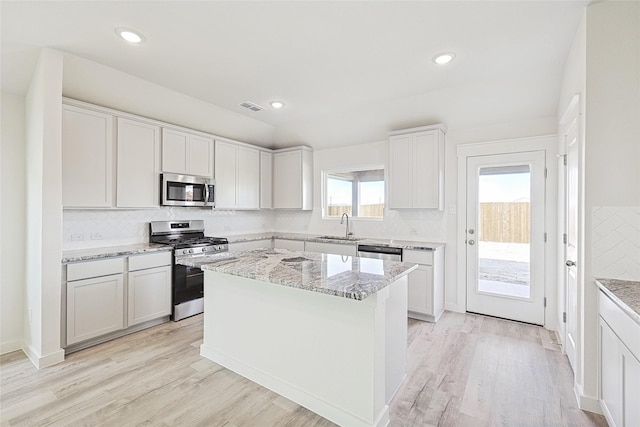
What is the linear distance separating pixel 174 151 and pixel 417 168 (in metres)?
3.20

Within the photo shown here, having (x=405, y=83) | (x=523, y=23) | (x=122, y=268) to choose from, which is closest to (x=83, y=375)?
(x=122, y=268)

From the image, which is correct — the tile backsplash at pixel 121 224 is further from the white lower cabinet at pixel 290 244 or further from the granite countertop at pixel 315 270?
the granite countertop at pixel 315 270

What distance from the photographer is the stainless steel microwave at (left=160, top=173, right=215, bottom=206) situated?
3.82 meters

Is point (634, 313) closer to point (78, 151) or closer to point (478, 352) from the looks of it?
point (478, 352)

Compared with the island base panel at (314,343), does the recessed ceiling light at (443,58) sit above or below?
above

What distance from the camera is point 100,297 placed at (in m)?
3.00

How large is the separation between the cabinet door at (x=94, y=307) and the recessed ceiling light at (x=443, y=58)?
3.72 metres

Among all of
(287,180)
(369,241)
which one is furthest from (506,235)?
(287,180)

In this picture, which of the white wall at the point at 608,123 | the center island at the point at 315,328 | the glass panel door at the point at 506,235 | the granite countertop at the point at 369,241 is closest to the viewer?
the center island at the point at 315,328

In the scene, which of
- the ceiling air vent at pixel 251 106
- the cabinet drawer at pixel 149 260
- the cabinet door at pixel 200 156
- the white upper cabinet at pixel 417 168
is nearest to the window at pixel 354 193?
the white upper cabinet at pixel 417 168

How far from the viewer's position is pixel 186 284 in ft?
12.3

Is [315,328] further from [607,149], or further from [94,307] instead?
[94,307]

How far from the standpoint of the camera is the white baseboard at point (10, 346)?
9.51 ft

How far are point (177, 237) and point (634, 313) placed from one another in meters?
4.41
